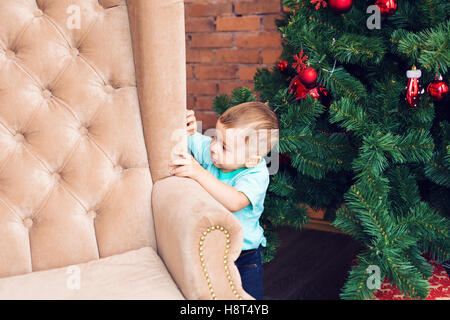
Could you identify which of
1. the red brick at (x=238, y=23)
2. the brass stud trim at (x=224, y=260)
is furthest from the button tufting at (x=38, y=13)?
the red brick at (x=238, y=23)

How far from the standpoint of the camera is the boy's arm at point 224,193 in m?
0.99

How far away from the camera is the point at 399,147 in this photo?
1.10 meters

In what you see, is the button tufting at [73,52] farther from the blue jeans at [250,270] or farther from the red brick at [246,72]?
the red brick at [246,72]

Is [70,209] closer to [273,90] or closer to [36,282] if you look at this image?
[36,282]

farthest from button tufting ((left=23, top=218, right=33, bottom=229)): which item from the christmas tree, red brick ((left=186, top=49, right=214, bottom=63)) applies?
red brick ((left=186, top=49, right=214, bottom=63))

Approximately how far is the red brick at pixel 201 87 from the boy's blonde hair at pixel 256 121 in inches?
47.2

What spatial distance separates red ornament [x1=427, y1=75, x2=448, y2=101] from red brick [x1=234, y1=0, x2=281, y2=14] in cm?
106

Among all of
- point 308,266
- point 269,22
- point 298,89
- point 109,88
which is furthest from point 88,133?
point 269,22

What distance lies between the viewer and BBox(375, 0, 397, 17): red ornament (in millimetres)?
1083

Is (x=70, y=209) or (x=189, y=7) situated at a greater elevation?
(x=189, y=7)

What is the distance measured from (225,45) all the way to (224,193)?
1348 millimetres

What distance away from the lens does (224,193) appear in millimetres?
991

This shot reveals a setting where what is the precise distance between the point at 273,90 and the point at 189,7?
3.57ft

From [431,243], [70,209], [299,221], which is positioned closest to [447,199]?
[431,243]
